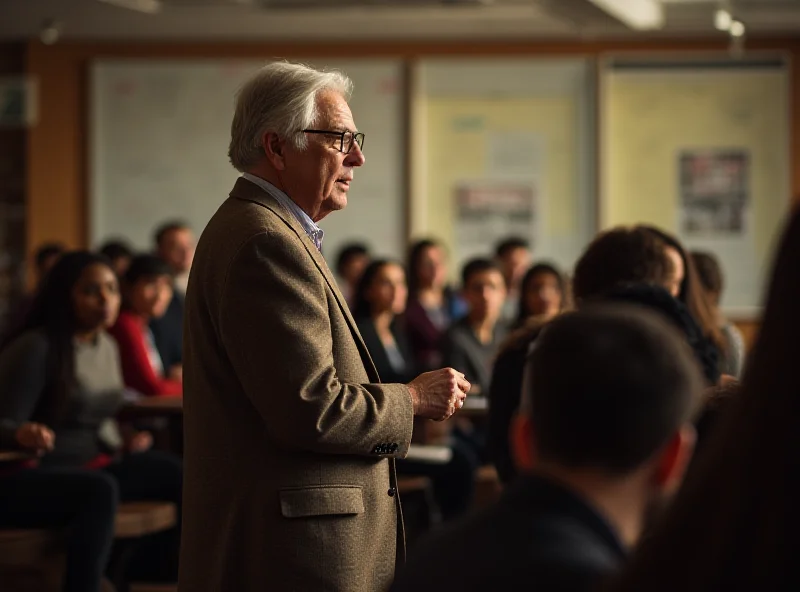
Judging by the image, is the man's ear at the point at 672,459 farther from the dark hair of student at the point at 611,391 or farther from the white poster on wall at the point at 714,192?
the white poster on wall at the point at 714,192

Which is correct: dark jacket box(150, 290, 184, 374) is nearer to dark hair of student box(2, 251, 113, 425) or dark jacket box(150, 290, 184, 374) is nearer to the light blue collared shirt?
dark hair of student box(2, 251, 113, 425)

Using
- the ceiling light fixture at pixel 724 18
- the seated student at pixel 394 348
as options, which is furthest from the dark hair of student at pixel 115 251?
the ceiling light fixture at pixel 724 18

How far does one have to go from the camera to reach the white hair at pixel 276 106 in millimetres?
2193

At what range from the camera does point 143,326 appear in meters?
5.45

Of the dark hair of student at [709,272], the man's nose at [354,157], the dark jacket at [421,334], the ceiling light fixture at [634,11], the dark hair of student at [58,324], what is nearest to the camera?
the man's nose at [354,157]

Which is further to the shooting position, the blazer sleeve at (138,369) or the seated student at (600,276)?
the blazer sleeve at (138,369)

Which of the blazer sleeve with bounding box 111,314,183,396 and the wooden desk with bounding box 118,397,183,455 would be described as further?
the blazer sleeve with bounding box 111,314,183,396

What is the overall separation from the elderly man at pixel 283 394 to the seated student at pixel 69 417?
1.45 metres

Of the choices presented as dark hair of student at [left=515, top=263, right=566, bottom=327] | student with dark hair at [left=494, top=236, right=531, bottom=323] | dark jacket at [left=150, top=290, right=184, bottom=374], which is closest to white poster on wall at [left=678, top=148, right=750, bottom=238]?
student with dark hair at [left=494, top=236, right=531, bottom=323]

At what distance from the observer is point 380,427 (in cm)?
209

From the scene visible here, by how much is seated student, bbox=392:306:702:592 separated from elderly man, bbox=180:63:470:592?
0.94m

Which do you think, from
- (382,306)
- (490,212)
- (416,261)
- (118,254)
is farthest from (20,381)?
(490,212)

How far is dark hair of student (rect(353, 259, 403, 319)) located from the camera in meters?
5.85

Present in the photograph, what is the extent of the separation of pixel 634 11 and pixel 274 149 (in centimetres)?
512
